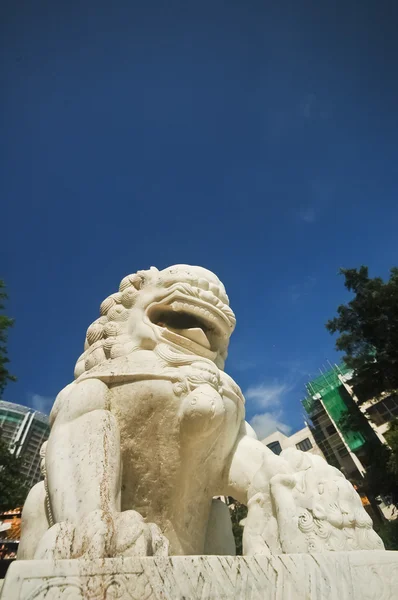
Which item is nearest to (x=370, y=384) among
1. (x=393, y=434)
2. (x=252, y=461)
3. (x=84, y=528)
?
(x=393, y=434)

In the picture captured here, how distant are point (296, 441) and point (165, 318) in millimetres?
32330

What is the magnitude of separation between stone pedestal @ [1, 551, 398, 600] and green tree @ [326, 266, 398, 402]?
1361 centimetres

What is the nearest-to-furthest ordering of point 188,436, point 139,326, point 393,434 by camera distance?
point 188,436, point 139,326, point 393,434

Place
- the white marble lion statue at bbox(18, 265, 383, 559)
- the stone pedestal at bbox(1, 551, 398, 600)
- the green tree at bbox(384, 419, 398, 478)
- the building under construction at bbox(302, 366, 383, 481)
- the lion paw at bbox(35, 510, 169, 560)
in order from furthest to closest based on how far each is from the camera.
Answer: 1. the building under construction at bbox(302, 366, 383, 481)
2. the green tree at bbox(384, 419, 398, 478)
3. the white marble lion statue at bbox(18, 265, 383, 559)
4. the lion paw at bbox(35, 510, 169, 560)
5. the stone pedestal at bbox(1, 551, 398, 600)

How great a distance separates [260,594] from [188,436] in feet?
2.32

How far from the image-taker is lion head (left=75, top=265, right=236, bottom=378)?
6.66ft

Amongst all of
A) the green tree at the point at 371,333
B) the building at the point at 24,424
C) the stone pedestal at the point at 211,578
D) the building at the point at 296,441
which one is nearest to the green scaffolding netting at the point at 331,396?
the building at the point at 296,441

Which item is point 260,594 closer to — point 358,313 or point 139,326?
point 139,326

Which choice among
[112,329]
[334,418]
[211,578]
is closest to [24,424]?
[334,418]

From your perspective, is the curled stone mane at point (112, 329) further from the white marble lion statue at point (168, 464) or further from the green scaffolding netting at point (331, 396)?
the green scaffolding netting at point (331, 396)

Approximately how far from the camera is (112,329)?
2.17 meters

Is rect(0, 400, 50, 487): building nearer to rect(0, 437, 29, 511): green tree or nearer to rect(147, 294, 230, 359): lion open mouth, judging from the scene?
rect(0, 437, 29, 511): green tree

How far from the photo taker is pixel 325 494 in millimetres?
1359

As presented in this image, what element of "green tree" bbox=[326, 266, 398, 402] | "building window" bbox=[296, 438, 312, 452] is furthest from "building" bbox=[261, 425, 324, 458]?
"green tree" bbox=[326, 266, 398, 402]
